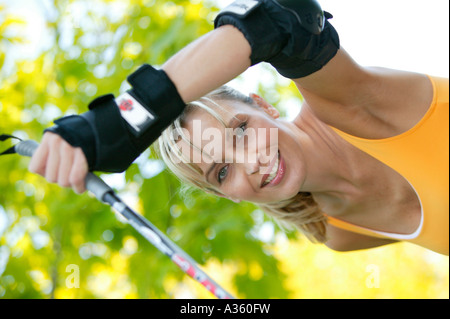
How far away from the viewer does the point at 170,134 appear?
1.88 metres

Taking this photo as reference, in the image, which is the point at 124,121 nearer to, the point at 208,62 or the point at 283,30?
the point at 208,62

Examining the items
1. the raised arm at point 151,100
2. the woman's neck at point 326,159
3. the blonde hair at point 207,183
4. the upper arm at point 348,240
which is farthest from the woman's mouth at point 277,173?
the upper arm at point 348,240

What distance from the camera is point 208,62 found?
1.23 meters

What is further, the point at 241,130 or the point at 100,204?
the point at 100,204

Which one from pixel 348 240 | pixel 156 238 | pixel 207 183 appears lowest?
pixel 348 240

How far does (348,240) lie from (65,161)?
6.08 ft

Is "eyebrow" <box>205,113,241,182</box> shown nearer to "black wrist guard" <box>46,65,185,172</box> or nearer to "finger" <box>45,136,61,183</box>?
"black wrist guard" <box>46,65,185,172</box>

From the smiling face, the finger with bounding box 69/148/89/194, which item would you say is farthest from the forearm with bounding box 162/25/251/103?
the smiling face

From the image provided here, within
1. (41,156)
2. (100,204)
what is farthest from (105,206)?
(41,156)

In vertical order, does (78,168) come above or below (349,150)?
above

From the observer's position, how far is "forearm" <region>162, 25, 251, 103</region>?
1232 mm

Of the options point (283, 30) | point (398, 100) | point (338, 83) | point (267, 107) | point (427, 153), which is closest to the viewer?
point (283, 30)
